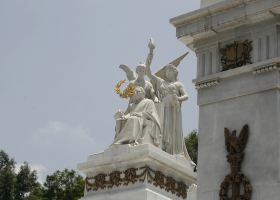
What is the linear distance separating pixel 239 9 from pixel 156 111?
962cm

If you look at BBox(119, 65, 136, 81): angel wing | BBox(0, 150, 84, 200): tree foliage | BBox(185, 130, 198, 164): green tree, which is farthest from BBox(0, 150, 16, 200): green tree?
BBox(119, 65, 136, 81): angel wing

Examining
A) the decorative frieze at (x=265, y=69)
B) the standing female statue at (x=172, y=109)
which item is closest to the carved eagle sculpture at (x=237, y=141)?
the decorative frieze at (x=265, y=69)

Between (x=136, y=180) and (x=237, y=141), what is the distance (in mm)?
8132

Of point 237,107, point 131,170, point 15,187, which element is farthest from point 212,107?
point 15,187

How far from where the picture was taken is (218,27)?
25.3 feet

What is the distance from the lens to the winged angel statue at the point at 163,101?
16.8m

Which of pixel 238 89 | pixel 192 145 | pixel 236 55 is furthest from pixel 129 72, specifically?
pixel 192 145

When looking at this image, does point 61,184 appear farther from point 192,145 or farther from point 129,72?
point 129,72

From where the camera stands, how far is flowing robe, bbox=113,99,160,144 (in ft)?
52.9

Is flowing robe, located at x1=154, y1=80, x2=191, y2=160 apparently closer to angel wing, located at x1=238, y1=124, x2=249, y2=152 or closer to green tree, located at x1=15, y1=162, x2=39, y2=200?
angel wing, located at x1=238, y1=124, x2=249, y2=152

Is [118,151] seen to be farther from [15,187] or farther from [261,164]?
[15,187]

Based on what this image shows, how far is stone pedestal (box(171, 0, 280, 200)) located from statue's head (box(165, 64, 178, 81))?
9369mm

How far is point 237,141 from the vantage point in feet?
23.5

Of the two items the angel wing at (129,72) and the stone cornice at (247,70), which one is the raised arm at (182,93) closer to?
the angel wing at (129,72)
